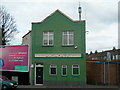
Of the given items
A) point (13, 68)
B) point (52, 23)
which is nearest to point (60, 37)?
point (52, 23)

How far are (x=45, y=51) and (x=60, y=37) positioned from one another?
2217 mm

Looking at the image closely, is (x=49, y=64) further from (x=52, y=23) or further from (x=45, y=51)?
(x=52, y=23)

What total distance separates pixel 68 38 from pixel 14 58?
6.54 meters

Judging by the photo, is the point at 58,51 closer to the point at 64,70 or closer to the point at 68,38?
the point at 68,38

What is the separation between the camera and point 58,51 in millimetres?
22391

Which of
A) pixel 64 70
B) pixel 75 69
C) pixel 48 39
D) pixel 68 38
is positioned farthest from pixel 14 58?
Result: pixel 75 69

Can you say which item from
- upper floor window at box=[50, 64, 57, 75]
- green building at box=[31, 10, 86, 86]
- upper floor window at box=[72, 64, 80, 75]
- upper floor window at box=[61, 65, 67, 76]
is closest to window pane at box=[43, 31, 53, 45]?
green building at box=[31, 10, 86, 86]

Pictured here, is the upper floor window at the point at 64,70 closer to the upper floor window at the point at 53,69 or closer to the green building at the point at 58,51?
the green building at the point at 58,51

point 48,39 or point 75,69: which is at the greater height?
point 48,39

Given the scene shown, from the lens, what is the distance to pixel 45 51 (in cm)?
2255

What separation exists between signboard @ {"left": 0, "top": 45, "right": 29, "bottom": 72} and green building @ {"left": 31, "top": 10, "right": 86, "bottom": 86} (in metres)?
1.15

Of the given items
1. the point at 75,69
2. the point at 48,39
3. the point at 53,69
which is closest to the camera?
the point at 75,69

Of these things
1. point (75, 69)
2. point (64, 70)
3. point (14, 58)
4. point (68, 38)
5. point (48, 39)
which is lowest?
point (64, 70)

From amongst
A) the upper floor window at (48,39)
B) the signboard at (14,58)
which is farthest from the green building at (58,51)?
the signboard at (14,58)
